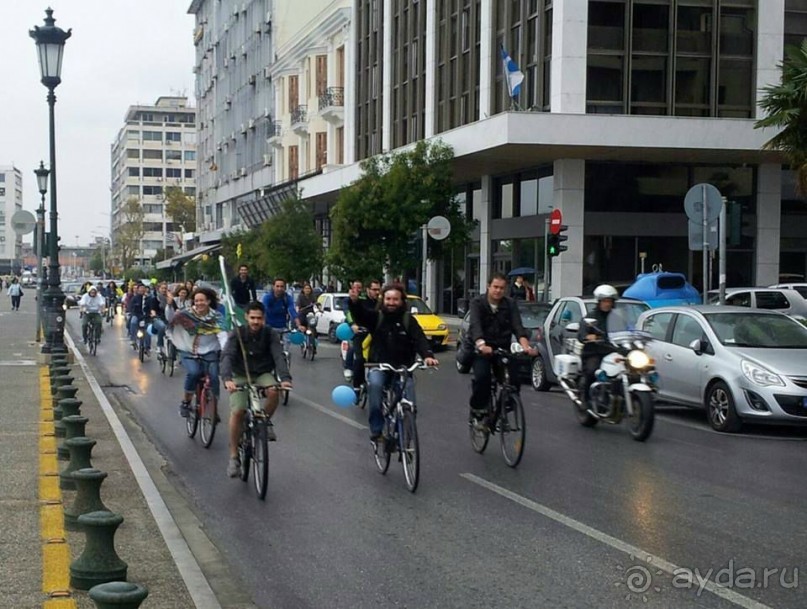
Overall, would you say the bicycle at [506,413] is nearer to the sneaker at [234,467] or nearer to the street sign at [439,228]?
the sneaker at [234,467]

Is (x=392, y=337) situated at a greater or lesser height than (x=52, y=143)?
lesser

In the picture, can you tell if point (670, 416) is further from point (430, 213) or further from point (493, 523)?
point (430, 213)

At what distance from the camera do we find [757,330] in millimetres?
14469

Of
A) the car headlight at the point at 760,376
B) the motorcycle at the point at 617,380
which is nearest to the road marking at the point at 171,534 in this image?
the motorcycle at the point at 617,380

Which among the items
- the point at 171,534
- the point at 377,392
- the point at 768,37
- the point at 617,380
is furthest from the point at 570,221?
the point at 171,534

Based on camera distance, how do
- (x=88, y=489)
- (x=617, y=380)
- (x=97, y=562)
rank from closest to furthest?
(x=97, y=562)
(x=88, y=489)
(x=617, y=380)

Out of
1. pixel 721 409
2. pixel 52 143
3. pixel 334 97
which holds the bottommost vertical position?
pixel 721 409

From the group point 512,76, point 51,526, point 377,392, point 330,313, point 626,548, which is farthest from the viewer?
point 512,76

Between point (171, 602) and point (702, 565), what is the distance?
10.3ft

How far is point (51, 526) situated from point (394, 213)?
2829 centimetres

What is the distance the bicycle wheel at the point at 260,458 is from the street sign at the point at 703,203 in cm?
1089

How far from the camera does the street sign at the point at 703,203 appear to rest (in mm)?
18594

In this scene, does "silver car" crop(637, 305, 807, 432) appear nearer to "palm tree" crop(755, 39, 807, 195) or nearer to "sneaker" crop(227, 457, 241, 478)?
"sneaker" crop(227, 457, 241, 478)

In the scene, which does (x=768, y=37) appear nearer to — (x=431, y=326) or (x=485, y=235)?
(x=485, y=235)
